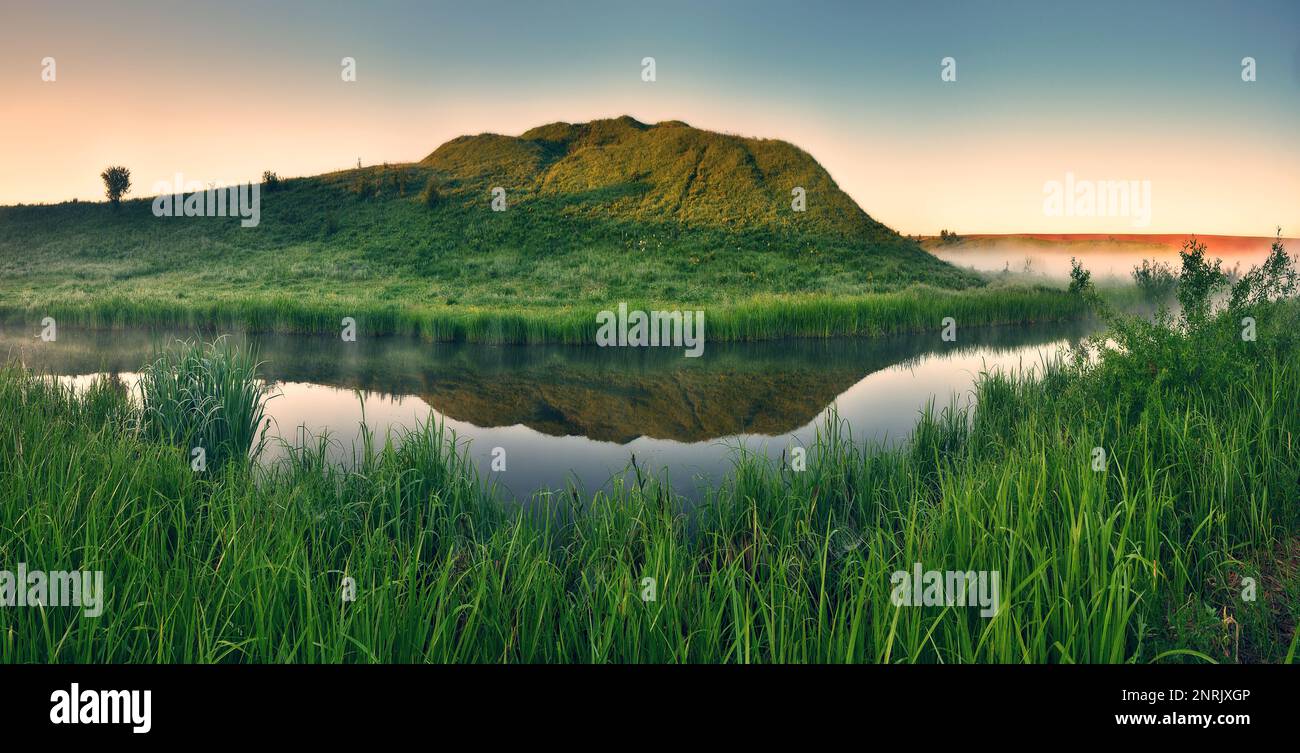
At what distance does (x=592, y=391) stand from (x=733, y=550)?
33.6ft

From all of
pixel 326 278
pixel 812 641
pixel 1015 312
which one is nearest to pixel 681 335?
pixel 1015 312

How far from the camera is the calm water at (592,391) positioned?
32.8ft

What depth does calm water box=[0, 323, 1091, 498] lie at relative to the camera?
998 centimetres

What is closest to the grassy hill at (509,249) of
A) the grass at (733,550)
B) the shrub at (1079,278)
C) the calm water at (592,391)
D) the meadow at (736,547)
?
the calm water at (592,391)

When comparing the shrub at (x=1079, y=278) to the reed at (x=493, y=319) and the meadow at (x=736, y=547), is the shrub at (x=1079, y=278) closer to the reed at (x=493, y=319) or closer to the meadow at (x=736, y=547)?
the meadow at (x=736, y=547)

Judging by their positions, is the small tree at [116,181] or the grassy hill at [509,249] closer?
the grassy hill at [509,249]

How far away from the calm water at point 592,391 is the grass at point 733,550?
42.4 inches

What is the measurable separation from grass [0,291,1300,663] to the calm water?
108 cm

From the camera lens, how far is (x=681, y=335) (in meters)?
23.9

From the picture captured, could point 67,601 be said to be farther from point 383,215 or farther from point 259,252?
point 383,215

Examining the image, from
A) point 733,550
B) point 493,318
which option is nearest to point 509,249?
point 493,318

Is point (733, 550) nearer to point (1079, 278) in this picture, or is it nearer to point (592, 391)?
point (1079, 278)

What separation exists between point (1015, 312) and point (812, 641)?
3132 centimetres

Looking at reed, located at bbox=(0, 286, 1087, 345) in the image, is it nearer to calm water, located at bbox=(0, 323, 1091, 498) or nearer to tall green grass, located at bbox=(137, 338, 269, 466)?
calm water, located at bbox=(0, 323, 1091, 498)
